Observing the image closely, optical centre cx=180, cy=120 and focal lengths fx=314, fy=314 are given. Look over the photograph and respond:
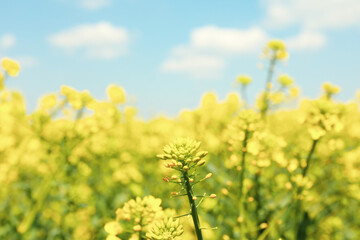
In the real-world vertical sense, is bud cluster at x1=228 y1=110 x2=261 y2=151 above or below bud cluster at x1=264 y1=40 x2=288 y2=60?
below

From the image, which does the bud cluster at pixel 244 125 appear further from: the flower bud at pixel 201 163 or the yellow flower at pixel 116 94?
the yellow flower at pixel 116 94

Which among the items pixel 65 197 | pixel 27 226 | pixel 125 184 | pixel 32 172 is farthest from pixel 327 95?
pixel 32 172

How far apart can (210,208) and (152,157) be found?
1.56m

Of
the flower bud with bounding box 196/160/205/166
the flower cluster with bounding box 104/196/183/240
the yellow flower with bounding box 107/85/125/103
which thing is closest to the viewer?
the flower bud with bounding box 196/160/205/166

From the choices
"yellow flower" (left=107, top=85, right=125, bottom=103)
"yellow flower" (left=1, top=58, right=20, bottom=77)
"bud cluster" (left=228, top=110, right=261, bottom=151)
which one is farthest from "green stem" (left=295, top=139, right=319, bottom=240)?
"yellow flower" (left=107, top=85, right=125, bottom=103)

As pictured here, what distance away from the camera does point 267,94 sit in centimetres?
312

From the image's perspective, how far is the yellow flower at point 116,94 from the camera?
17.5 feet

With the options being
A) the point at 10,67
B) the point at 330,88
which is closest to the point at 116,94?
the point at 10,67

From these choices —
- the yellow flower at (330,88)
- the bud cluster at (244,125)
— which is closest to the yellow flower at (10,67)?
the bud cluster at (244,125)

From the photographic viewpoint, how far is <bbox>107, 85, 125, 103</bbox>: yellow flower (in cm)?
535

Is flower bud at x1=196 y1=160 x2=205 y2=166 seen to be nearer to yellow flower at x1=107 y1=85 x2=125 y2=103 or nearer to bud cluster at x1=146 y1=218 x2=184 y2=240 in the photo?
bud cluster at x1=146 y1=218 x2=184 y2=240

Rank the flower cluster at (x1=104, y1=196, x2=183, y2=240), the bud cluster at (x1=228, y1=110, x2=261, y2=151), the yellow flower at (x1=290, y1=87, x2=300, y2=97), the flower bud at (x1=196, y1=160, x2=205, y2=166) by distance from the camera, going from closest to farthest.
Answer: the flower bud at (x1=196, y1=160, x2=205, y2=166) → the flower cluster at (x1=104, y1=196, x2=183, y2=240) → the bud cluster at (x1=228, y1=110, x2=261, y2=151) → the yellow flower at (x1=290, y1=87, x2=300, y2=97)

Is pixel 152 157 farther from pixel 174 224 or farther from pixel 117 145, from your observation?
pixel 174 224

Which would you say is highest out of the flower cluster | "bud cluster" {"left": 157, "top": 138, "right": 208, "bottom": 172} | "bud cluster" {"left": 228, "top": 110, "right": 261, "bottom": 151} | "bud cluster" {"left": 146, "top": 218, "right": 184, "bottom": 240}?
"bud cluster" {"left": 228, "top": 110, "right": 261, "bottom": 151}
